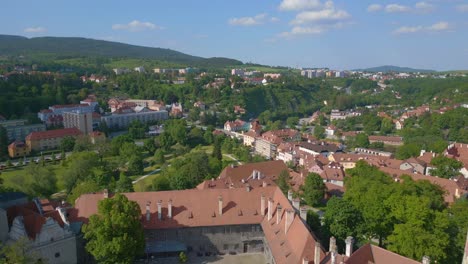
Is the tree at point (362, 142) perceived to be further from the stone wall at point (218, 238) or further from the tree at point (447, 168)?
the stone wall at point (218, 238)

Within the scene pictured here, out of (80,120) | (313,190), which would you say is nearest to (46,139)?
(80,120)

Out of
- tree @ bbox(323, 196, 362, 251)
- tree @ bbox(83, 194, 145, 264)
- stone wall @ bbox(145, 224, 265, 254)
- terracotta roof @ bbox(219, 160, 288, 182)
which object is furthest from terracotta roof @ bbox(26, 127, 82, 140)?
tree @ bbox(323, 196, 362, 251)

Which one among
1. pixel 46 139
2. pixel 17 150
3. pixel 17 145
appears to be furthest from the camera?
pixel 46 139

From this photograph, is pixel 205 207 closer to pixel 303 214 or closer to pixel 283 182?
pixel 303 214

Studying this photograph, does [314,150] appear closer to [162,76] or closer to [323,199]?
[323,199]

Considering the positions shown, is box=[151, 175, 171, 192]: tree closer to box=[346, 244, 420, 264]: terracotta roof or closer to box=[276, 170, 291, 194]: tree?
box=[276, 170, 291, 194]: tree

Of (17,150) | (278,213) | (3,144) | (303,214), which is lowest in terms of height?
(17,150)

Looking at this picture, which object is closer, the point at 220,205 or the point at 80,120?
the point at 220,205
